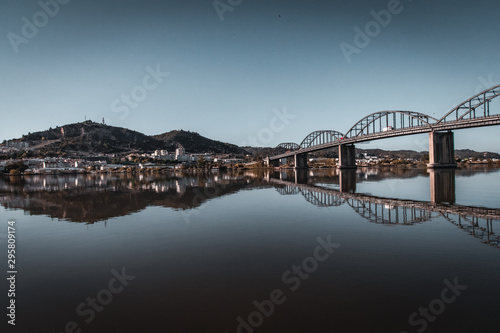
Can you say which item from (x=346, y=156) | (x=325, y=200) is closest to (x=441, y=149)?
(x=346, y=156)

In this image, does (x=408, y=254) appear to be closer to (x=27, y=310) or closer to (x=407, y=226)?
(x=407, y=226)

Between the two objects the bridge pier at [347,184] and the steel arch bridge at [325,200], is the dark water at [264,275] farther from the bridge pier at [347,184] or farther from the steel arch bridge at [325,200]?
the bridge pier at [347,184]

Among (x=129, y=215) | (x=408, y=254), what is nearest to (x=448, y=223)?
(x=408, y=254)

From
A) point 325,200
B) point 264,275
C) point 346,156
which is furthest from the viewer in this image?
point 346,156

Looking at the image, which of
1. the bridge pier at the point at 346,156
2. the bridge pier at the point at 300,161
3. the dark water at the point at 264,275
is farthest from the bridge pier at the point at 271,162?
the dark water at the point at 264,275

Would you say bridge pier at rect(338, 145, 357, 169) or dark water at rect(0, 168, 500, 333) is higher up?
bridge pier at rect(338, 145, 357, 169)

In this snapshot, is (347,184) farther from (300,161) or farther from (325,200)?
(300,161)

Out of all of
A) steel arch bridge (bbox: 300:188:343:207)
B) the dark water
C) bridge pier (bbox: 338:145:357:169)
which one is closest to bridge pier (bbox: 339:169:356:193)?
steel arch bridge (bbox: 300:188:343:207)

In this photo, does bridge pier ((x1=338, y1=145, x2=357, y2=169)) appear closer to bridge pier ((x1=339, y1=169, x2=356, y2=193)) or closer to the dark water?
bridge pier ((x1=339, y1=169, x2=356, y2=193))
